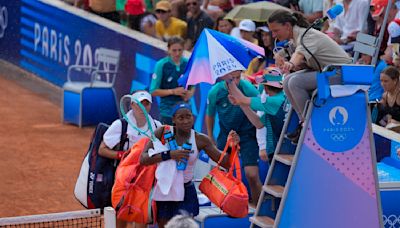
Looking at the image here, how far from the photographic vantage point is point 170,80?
1370 cm

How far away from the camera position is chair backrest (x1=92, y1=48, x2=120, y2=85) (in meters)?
18.1

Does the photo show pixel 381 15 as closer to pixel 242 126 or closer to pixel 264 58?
pixel 264 58

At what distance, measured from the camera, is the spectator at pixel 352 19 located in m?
13.7

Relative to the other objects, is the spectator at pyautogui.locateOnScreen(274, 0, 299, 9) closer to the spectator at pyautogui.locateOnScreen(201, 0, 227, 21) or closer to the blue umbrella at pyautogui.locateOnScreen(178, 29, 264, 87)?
the spectator at pyautogui.locateOnScreen(201, 0, 227, 21)

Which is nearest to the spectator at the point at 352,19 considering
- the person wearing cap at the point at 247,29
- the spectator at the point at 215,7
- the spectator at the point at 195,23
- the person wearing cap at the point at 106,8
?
the person wearing cap at the point at 247,29

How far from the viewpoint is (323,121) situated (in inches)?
326

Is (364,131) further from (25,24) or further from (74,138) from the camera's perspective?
(25,24)

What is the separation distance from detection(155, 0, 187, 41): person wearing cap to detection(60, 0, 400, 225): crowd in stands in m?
0.02

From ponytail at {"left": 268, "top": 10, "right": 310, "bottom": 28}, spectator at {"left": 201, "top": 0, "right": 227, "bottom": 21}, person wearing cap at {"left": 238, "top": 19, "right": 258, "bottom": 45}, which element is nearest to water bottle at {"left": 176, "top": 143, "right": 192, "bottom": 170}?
ponytail at {"left": 268, "top": 10, "right": 310, "bottom": 28}

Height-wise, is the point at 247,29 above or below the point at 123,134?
above

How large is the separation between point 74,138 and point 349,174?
29.6 feet

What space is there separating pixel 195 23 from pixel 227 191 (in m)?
8.22

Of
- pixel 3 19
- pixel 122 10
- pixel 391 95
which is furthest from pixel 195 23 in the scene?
pixel 3 19

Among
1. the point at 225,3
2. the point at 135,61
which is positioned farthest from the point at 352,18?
the point at 135,61
